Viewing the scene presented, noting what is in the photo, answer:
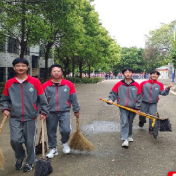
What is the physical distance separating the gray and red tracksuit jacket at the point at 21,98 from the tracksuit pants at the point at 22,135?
0.09m

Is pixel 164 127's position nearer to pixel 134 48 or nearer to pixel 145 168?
pixel 145 168

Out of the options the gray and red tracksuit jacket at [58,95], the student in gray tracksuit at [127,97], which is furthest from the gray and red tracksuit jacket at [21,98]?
the student in gray tracksuit at [127,97]

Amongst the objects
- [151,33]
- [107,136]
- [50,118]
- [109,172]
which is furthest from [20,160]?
[151,33]

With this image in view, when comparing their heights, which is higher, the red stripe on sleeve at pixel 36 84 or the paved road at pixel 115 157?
the red stripe on sleeve at pixel 36 84

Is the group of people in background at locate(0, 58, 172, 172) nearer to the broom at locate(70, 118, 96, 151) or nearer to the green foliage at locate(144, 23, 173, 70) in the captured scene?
the broom at locate(70, 118, 96, 151)

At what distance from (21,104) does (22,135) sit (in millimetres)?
517

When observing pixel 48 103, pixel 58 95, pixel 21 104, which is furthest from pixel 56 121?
pixel 21 104

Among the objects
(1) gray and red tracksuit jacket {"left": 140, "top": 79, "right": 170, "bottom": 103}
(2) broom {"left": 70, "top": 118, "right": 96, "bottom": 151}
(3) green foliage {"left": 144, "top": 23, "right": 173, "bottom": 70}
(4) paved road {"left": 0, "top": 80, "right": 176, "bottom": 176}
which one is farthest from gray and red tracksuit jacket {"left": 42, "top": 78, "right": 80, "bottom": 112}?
(3) green foliage {"left": 144, "top": 23, "right": 173, "bottom": 70}

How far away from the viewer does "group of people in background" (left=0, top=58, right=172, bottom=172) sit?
3.72m

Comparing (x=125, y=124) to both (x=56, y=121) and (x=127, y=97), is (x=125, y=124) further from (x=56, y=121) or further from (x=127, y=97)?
(x=56, y=121)

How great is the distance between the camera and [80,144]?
4.61m

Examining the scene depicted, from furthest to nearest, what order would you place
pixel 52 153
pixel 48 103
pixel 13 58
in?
pixel 13 58 → pixel 52 153 → pixel 48 103

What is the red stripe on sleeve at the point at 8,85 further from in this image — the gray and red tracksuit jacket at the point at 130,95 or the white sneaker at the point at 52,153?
the gray and red tracksuit jacket at the point at 130,95

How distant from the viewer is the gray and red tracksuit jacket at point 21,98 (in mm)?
3709
